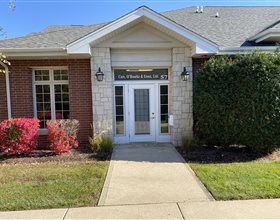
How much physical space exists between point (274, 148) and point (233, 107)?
176 centimetres

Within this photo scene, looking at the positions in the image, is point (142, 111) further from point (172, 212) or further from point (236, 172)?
point (172, 212)

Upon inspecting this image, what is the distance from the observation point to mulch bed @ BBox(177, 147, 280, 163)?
7043 millimetres

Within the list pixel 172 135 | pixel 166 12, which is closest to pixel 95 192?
pixel 172 135

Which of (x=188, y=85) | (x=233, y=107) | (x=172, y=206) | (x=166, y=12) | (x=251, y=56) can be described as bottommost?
(x=172, y=206)

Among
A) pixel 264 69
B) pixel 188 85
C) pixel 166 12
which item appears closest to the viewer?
pixel 264 69

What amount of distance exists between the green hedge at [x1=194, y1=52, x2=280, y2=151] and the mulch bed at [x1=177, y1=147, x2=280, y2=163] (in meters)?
0.27

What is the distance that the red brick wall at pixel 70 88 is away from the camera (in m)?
8.77

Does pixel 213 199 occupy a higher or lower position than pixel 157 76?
lower

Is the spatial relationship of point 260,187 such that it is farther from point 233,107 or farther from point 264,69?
point 264,69

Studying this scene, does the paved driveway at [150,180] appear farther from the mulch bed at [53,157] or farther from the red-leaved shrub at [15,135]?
the red-leaved shrub at [15,135]

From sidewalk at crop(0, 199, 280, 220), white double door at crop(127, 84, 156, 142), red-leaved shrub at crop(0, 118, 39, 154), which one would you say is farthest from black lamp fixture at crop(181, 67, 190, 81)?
red-leaved shrub at crop(0, 118, 39, 154)

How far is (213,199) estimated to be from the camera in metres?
4.39

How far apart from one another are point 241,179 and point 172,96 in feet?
14.3

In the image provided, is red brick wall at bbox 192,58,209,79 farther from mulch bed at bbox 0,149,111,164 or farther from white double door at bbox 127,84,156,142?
mulch bed at bbox 0,149,111,164
